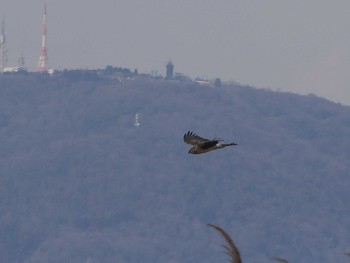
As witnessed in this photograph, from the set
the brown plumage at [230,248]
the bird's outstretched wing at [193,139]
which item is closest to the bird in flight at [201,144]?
the bird's outstretched wing at [193,139]

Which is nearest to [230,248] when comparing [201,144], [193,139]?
[201,144]

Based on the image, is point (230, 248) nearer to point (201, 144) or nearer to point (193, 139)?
point (201, 144)

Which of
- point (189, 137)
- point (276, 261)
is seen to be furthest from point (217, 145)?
point (276, 261)

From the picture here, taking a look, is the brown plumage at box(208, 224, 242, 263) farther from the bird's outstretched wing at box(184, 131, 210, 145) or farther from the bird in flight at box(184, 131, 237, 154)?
the bird's outstretched wing at box(184, 131, 210, 145)

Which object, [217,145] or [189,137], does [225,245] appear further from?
[189,137]

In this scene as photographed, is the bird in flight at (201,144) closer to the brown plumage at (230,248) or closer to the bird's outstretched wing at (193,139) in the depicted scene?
the bird's outstretched wing at (193,139)

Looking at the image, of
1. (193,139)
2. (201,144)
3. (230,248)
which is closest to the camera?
(230,248)
